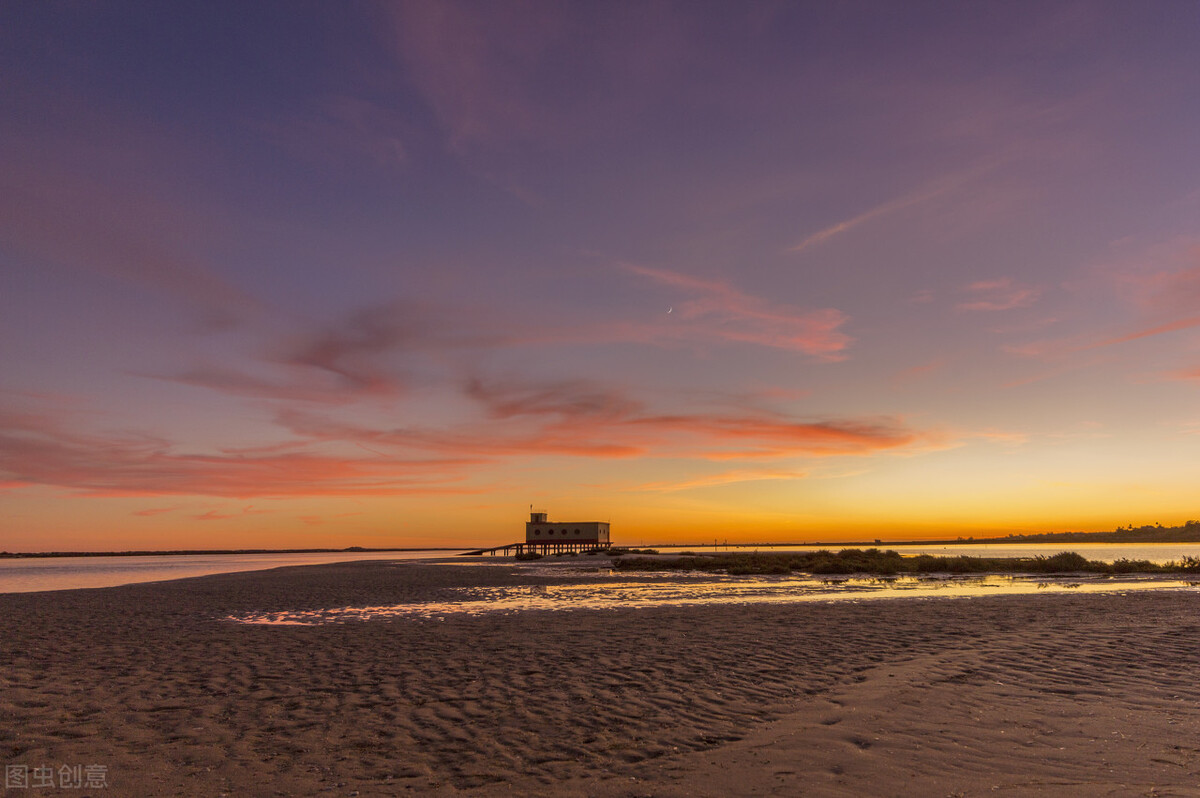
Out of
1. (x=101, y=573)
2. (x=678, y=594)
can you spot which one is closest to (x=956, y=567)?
(x=678, y=594)

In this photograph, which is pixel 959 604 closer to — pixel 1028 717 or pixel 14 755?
pixel 1028 717

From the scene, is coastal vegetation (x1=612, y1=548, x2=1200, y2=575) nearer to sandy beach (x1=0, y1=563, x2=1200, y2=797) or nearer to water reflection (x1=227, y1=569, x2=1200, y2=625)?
water reflection (x1=227, y1=569, x2=1200, y2=625)

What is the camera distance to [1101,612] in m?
24.2

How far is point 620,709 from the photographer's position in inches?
448

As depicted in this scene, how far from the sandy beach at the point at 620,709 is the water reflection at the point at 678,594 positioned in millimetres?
5741

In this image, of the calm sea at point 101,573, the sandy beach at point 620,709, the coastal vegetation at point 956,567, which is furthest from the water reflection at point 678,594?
the calm sea at point 101,573

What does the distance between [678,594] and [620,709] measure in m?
24.8

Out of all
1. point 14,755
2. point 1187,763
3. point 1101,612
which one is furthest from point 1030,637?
point 14,755

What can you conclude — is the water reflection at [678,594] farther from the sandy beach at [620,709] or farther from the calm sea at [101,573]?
the calm sea at [101,573]

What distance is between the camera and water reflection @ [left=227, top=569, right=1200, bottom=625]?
88.5 feet

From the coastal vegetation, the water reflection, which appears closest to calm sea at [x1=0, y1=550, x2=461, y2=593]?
the water reflection

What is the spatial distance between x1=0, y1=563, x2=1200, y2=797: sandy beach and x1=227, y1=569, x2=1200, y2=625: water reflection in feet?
18.8

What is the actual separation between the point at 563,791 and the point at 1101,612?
2492 cm

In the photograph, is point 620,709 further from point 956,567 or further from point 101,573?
point 101,573
